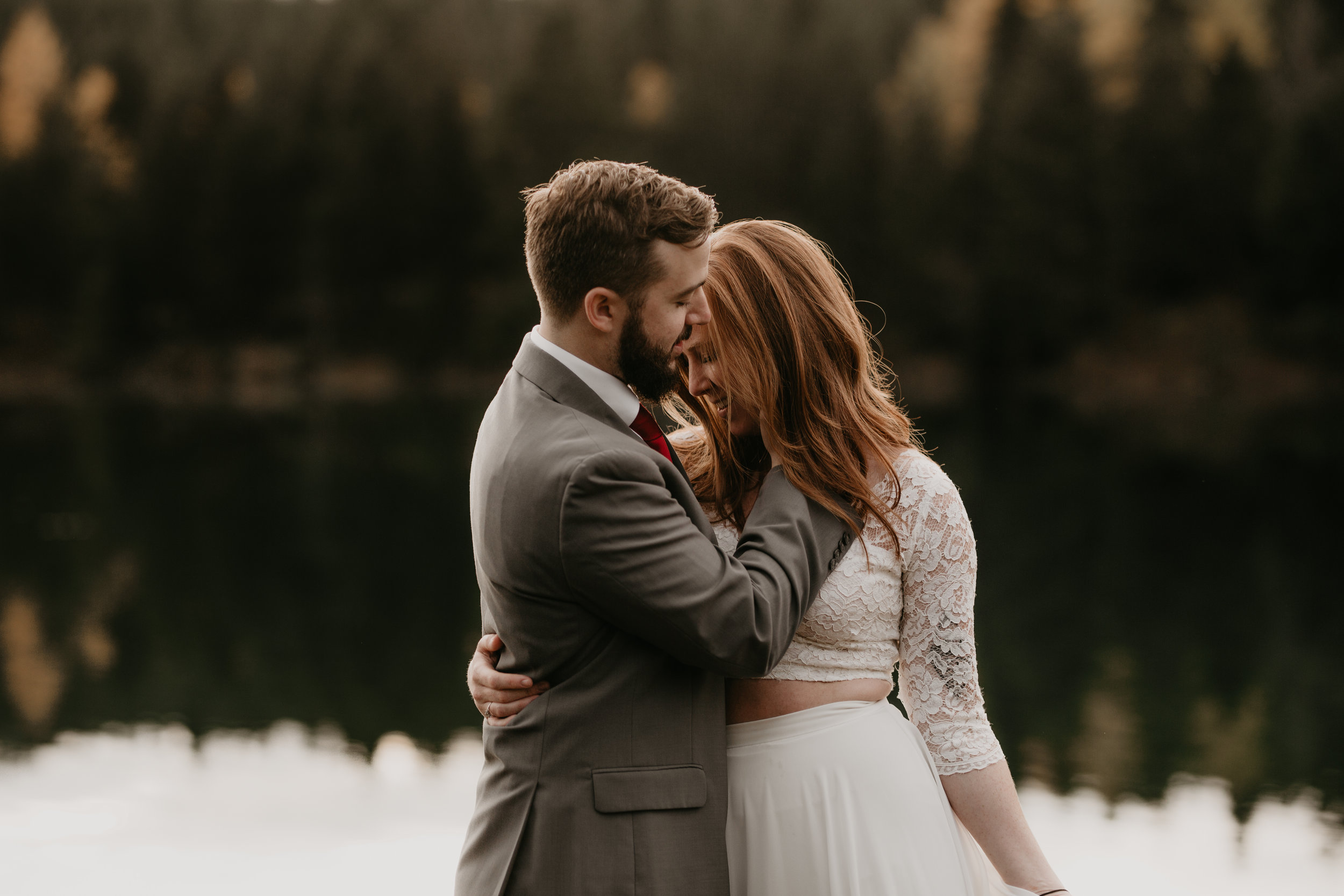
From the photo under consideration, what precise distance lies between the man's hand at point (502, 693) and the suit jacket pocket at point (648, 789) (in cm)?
19

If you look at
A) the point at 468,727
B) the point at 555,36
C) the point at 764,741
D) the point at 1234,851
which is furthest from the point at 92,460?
the point at 555,36

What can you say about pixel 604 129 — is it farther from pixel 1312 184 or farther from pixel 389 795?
pixel 389 795

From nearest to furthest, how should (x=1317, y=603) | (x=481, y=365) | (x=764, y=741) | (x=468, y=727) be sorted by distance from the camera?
1. (x=764, y=741)
2. (x=468, y=727)
3. (x=1317, y=603)
4. (x=481, y=365)

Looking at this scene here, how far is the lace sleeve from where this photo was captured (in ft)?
8.59

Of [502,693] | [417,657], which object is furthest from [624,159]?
[502,693]

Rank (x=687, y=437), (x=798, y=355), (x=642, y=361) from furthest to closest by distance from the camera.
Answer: (x=687, y=437)
(x=798, y=355)
(x=642, y=361)

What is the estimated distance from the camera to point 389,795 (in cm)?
735

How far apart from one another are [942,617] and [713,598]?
2.13ft

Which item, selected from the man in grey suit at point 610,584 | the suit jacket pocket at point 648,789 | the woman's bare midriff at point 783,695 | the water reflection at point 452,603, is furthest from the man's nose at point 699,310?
the water reflection at point 452,603

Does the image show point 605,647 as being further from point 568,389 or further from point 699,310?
point 699,310

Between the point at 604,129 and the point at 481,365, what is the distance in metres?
9.83

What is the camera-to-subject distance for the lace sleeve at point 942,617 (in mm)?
2619

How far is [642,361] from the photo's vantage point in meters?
2.41

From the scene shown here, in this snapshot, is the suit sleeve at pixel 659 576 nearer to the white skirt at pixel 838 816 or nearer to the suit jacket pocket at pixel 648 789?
the suit jacket pocket at pixel 648 789
